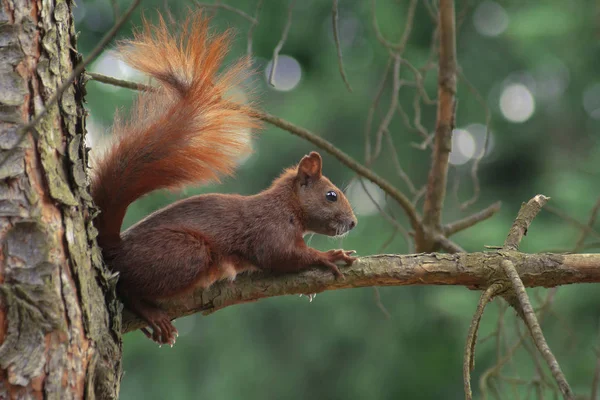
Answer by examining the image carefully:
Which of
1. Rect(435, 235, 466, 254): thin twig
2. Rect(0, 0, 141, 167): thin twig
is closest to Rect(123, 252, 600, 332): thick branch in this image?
Rect(435, 235, 466, 254): thin twig

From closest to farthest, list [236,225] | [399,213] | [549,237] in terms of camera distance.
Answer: [236,225]
[549,237]
[399,213]

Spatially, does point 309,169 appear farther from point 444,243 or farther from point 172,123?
point 172,123

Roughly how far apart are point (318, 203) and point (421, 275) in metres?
0.80

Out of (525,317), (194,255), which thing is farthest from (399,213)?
(525,317)

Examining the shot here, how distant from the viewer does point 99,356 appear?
4.78 feet

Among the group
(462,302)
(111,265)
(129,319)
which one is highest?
(462,302)

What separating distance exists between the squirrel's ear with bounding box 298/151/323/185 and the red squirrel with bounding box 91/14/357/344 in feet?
1.71

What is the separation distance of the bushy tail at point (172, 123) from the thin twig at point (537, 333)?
82cm

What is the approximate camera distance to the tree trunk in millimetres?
1325

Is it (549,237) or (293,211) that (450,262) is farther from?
(549,237)

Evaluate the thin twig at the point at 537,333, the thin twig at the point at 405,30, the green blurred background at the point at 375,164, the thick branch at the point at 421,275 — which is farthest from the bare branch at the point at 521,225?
the green blurred background at the point at 375,164

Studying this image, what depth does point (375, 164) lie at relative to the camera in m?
6.29

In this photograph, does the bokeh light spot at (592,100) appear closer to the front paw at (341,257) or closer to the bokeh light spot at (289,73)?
the bokeh light spot at (289,73)

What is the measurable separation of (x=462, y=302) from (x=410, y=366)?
153 centimetres
